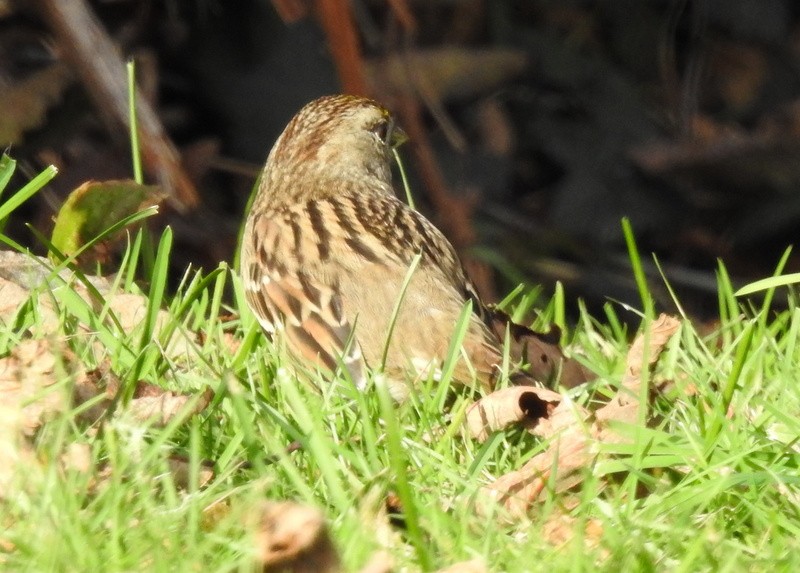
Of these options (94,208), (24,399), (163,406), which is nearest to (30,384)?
(24,399)

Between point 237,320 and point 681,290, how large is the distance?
148 inches

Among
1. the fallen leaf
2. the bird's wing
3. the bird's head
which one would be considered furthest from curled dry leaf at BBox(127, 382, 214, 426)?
the bird's head

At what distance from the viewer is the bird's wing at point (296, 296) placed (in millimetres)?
3246

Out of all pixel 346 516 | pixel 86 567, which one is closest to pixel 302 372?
pixel 346 516

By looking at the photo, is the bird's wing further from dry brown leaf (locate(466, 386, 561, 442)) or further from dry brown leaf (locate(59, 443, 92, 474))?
dry brown leaf (locate(59, 443, 92, 474))

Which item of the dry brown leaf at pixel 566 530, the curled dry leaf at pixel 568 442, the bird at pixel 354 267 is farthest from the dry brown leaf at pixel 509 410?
the dry brown leaf at pixel 566 530

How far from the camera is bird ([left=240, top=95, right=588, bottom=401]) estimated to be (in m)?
3.18

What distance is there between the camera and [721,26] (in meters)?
6.83

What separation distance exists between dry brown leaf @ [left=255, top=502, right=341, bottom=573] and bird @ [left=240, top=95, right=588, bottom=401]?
0.86 meters

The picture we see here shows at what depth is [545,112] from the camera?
6734 mm

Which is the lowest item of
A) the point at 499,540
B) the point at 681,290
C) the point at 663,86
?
the point at 681,290

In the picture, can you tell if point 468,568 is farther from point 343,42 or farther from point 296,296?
point 343,42

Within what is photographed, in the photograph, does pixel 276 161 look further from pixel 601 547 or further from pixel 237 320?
pixel 601 547

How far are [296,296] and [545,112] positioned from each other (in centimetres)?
346
